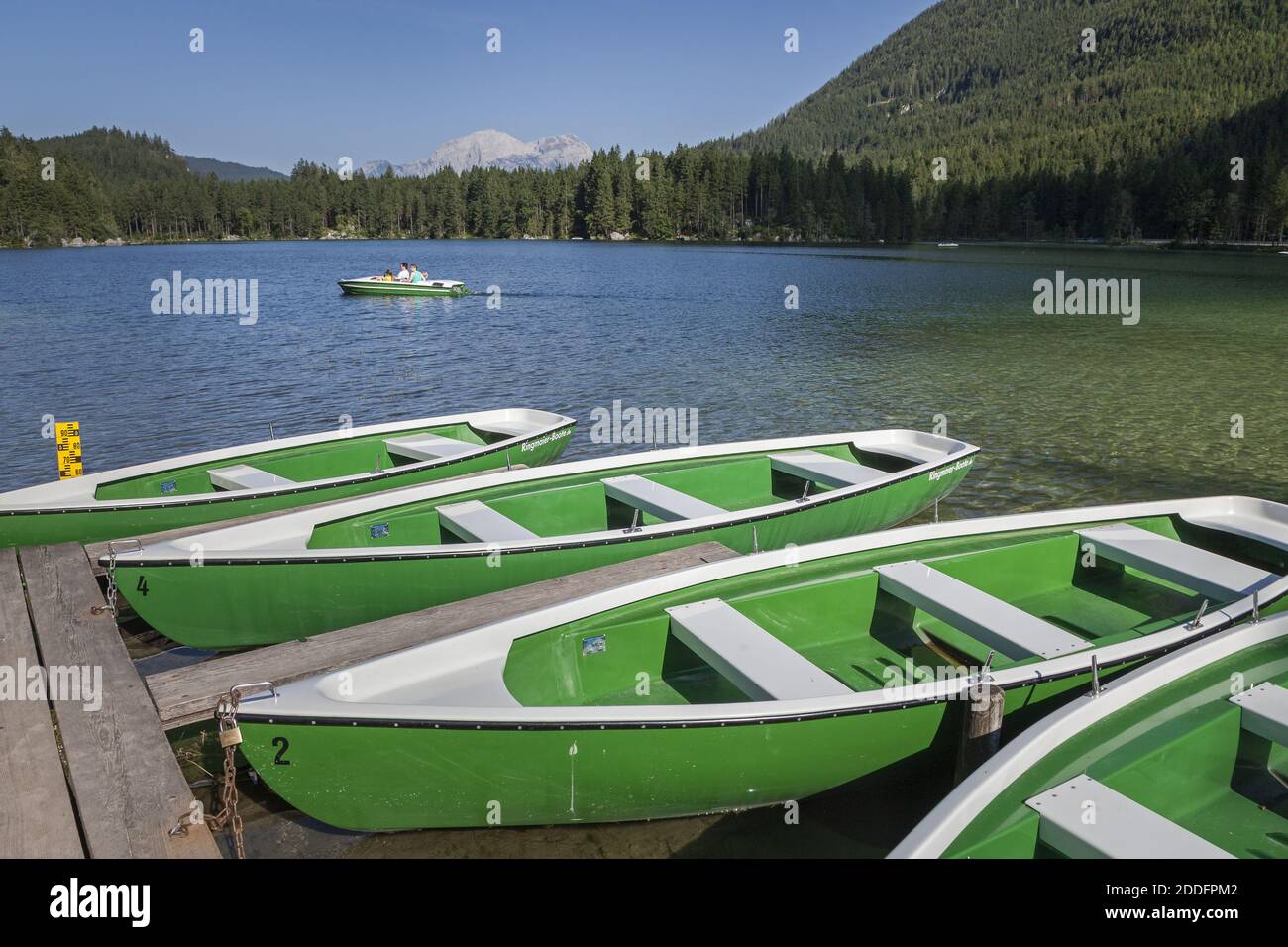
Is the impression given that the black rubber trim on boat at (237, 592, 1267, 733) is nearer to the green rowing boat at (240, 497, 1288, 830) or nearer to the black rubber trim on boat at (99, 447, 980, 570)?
the green rowing boat at (240, 497, 1288, 830)

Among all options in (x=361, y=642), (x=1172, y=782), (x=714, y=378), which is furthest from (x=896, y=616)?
(x=714, y=378)

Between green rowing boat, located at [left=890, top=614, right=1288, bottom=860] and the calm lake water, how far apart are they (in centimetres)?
186

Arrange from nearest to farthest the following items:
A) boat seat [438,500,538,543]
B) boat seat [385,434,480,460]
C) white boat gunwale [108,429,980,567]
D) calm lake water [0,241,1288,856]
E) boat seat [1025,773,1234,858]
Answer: boat seat [1025,773,1234,858] < white boat gunwale [108,429,980,567] < boat seat [438,500,538,543] < boat seat [385,434,480,460] < calm lake water [0,241,1288,856]

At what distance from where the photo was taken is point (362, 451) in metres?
12.5

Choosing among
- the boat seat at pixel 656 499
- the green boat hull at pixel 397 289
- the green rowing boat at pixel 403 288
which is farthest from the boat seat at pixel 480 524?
the green boat hull at pixel 397 289

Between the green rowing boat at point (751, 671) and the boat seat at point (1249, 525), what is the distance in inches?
1.1

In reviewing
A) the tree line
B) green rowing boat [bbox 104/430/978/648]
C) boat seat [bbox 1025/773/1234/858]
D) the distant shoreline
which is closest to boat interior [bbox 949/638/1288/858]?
boat seat [bbox 1025/773/1234/858]

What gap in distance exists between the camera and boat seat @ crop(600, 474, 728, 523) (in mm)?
9625

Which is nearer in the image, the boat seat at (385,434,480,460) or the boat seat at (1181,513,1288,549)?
the boat seat at (1181,513,1288,549)

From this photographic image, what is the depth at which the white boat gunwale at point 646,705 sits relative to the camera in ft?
16.3

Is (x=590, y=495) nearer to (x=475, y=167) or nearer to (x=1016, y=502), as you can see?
(x=1016, y=502)

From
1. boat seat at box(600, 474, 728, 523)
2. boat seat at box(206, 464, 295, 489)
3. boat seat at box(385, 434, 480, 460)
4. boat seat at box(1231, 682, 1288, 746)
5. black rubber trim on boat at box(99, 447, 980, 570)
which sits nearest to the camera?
boat seat at box(1231, 682, 1288, 746)

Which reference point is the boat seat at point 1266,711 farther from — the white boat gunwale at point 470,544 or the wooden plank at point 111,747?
the wooden plank at point 111,747

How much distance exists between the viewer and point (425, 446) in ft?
41.1
